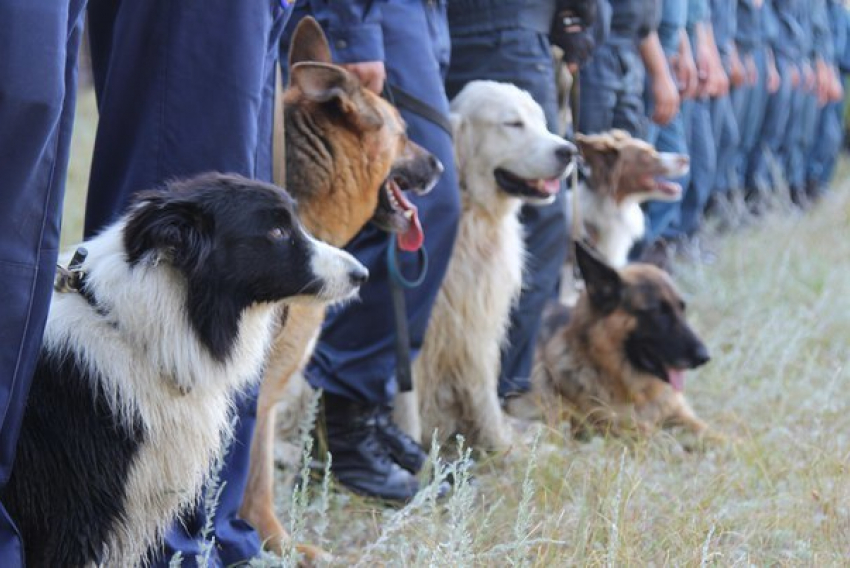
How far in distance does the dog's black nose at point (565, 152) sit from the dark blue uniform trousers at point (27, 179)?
2769 millimetres

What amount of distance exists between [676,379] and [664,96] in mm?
2160

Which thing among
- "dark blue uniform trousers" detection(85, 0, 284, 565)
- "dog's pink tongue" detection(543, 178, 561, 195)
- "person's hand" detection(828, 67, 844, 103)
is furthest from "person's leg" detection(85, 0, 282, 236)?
"person's hand" detection(828, 67, 844, 103)

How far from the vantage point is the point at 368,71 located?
380cm

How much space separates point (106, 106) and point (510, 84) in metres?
2.31

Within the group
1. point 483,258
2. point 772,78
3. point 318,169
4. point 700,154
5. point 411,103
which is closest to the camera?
point 318,169

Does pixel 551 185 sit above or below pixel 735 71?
above

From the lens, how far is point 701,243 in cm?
924

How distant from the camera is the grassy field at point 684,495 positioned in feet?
9.71

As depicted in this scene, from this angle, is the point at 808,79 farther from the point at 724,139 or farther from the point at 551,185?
the point at 551,185

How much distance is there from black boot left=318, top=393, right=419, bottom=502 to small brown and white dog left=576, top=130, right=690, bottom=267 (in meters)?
2.94

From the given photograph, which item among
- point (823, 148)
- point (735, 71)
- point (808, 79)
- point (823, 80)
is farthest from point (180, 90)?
point (823, 148)

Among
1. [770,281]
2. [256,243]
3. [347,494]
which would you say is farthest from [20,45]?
[770,281]

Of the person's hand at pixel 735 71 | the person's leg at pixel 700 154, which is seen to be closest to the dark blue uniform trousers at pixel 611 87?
the person's leg at pixel 700 154

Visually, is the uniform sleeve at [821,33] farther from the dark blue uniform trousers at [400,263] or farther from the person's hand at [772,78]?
the dark blue uniform trousers at [400,263]
